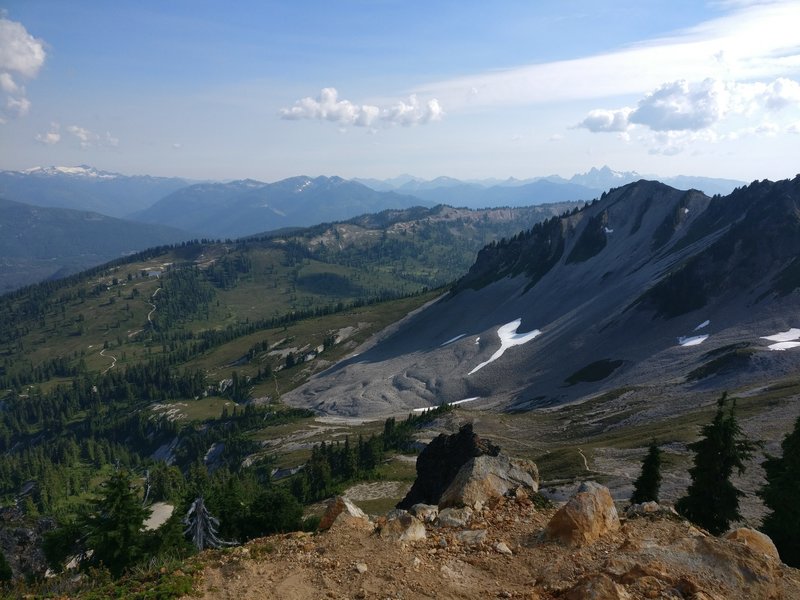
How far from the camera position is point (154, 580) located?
706 inches

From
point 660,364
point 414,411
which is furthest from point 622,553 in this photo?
point 414,411

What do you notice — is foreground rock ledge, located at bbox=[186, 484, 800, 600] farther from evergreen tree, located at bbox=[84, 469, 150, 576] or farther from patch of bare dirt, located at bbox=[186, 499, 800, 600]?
evergreen tree, located at bbox=[84, 469, 150, 576]

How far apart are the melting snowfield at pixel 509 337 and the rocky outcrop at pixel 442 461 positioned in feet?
293

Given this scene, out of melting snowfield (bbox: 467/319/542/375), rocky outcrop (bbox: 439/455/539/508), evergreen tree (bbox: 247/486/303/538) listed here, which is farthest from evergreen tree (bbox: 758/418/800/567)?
melting snowfield (bbox: 467/319/542/375)

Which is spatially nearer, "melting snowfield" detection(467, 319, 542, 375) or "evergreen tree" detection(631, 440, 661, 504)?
"evergreen tree" detection(631, 440, 661, 504)

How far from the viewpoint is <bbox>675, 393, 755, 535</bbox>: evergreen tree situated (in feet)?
98.7

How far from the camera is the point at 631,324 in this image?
123 m

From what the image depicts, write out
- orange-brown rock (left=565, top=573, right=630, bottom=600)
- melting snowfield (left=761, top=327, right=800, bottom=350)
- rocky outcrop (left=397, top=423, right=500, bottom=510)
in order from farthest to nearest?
melting snowfield (left=761, top=327, right=800, bottom=350) → rocky outcrop (left=397, top=423, right=500, bottom=510) → orange-brown rock (left=565, top=573, right=630, bottom=600)

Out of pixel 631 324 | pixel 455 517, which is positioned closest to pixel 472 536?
pixel 455 517

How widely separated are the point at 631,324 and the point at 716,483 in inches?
3933

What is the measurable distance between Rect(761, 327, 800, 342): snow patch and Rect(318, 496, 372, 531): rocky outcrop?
96067mm

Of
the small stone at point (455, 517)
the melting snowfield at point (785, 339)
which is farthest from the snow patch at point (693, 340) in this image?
the small stone at point (455, 517)

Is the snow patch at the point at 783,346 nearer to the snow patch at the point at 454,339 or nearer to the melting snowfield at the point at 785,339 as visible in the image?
the melting snowfield at the point at 785,339

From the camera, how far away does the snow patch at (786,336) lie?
3544 inches
